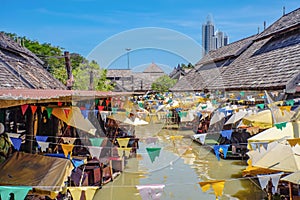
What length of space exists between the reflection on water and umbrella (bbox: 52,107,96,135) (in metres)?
1.79

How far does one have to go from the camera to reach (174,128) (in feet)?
68.8

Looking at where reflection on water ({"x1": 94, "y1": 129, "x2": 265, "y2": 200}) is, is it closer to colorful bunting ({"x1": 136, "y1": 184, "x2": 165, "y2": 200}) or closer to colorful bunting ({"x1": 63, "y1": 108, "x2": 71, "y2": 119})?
colorful bunting ({"x1": 136, "y1": 184, "x2": 165, "y2": 200})

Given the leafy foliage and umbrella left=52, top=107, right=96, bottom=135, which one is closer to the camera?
umbrella left=52, top=107, right=96, bottom=135

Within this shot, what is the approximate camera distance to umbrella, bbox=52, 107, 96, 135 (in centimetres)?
739

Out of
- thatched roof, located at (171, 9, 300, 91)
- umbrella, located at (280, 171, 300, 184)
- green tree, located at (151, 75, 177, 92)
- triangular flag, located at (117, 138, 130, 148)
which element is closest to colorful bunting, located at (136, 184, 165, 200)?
umbrella, located at (280, 171, 300, 184)

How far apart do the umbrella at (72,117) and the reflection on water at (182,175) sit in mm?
1790

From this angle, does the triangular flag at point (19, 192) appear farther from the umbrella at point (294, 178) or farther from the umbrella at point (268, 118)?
the umbrella at point (268, 118)

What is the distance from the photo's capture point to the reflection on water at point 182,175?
322 inches

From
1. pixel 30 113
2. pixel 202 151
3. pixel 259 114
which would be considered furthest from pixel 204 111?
pixel 30 113

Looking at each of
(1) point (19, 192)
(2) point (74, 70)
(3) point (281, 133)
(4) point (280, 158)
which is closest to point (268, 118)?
(3) point (281, 133)

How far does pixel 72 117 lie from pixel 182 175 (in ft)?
13.4

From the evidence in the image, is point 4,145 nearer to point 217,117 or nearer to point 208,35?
point 217,117

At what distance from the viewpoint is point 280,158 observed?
6168mm

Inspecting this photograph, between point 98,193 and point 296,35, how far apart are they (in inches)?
390
